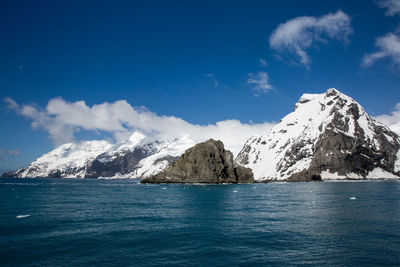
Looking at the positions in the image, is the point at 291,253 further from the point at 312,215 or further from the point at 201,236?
the point at 312,215

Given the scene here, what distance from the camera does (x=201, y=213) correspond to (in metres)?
59.0

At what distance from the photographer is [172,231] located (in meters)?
41.8

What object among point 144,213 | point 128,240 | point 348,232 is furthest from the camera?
point 144,213

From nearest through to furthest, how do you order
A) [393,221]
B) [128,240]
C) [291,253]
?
[291,253] < [128,240] < [393,221]

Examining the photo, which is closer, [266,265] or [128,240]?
[266,265]

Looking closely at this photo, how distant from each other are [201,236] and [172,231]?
5.02 metres

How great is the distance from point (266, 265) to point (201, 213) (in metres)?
32.6

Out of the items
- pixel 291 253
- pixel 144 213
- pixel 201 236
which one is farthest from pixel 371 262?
pixel 144 213

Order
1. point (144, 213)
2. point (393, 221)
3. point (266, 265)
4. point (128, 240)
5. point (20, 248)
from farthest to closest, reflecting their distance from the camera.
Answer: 1. point (144, 213)
2. point (393, 221)
3. point (128, 240)
4. point (20, 248)
5. point (266, 265)

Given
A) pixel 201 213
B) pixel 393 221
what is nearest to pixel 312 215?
pixel 393 221

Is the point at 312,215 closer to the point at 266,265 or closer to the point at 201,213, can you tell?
the point at 201,213

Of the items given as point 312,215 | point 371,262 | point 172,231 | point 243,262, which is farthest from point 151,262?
point 312,215

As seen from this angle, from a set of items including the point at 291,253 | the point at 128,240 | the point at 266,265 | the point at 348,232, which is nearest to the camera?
the point at 266,265

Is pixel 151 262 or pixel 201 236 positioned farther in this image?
pixel 201 236
